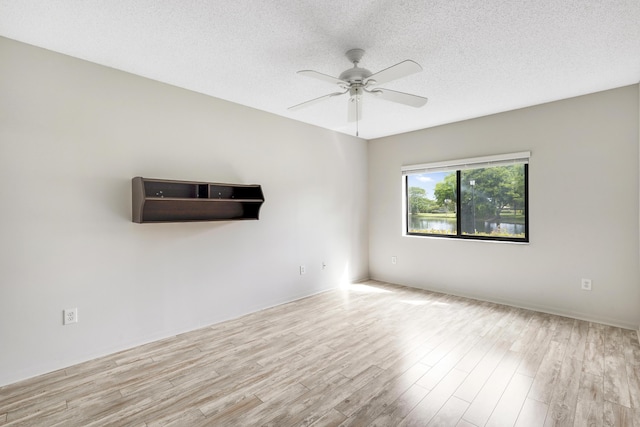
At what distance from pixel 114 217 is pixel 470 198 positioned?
14.2ft

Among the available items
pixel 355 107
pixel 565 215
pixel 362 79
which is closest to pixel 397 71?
pixel 362 79

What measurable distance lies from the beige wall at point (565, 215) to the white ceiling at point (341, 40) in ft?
1.49

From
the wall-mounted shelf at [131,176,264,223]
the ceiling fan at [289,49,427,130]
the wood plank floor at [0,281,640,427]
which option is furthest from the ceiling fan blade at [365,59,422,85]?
the wood plank floor at [0,281,640,427]

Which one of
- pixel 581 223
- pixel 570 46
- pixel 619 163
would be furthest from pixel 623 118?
pixel 570 46

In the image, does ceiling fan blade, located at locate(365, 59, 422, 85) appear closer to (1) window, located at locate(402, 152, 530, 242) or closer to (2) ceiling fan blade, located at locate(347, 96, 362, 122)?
(2) ceiling fan blade, located at locate(347, 96, 362, 122)

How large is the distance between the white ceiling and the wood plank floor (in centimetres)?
249

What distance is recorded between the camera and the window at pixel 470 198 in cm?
403

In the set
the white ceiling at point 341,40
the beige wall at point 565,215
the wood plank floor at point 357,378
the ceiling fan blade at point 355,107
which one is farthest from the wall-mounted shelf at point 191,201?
the beige wall at point 565,215

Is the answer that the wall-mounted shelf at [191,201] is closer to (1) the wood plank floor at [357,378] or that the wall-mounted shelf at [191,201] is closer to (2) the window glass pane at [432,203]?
(1) the wood plank floor at [357,378]

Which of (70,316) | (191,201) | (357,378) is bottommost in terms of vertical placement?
(357,378)

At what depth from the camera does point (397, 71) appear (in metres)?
2.15

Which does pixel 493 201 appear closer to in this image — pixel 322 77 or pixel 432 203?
pixel 432 203

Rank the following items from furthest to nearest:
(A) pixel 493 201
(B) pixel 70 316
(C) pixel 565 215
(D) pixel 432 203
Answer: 1. (D) pixel 432 203
2. (A) pixel 493 201
3. (C) pixel 565 215
4. (B) pixel 70 316

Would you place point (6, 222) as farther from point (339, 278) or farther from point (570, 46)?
point (570, 46)
